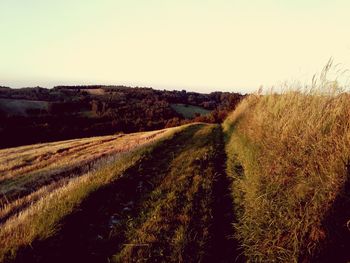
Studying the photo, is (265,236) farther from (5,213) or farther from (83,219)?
(5,213)

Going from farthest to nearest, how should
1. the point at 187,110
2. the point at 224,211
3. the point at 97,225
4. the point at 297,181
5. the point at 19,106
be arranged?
the point at 19,106, the point at 187,110, the point at 224,211, the point at 97,225, the point at 297,181

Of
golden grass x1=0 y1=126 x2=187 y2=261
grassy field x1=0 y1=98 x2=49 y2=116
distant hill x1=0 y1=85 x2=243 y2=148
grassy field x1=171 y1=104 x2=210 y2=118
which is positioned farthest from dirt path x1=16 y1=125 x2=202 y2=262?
grassy field x1=0 y1=98 x2=49 y2=116

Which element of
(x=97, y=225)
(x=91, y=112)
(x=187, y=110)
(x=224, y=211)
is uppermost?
(x=224, y=211)

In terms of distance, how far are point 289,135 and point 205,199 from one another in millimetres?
2534

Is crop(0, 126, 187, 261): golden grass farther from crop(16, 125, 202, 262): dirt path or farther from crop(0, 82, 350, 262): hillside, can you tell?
crop(16, 125, 202, 262): dirt path

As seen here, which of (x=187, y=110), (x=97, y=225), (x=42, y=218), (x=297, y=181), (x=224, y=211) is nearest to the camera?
(x=297, y=181)

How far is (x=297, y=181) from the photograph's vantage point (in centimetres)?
634

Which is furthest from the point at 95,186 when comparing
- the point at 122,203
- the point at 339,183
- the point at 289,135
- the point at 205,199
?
the point at 339,183

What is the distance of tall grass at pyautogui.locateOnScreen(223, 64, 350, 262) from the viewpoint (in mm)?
5328

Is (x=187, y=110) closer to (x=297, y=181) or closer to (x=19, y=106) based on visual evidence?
(x=19, y=106)

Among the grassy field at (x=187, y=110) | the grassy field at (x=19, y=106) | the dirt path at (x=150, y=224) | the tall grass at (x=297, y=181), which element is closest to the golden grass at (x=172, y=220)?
the dirt path at (x=150, y=224)

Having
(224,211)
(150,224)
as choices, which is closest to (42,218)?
(150,224)

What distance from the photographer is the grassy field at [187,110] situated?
10821cm

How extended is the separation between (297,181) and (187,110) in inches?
4246
